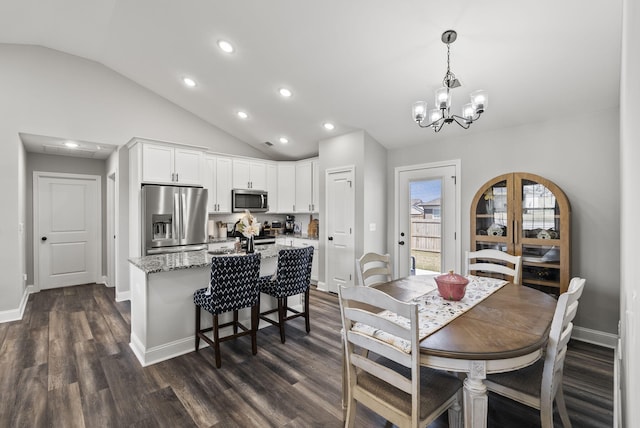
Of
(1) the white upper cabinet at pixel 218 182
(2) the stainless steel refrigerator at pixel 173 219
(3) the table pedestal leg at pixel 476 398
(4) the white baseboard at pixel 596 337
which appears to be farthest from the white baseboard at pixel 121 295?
(4) the white baseboard at pixel 596 337

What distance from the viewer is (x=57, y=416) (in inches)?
79.5

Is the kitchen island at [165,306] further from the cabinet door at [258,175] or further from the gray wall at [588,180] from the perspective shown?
the gray wall at [588,180]

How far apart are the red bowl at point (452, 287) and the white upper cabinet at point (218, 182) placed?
4.22 m

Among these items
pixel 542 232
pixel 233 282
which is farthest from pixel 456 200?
pixel 233 282

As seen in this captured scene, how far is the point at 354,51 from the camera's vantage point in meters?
3.01

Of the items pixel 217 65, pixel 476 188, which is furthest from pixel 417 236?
pixel 217 65

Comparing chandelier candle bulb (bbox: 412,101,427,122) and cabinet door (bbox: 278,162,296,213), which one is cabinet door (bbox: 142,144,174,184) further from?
chandelier candle bulb (bbox: 412,101,427,122)

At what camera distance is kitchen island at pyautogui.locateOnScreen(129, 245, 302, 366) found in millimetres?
2693

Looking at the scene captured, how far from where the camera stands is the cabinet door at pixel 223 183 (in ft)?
17.6

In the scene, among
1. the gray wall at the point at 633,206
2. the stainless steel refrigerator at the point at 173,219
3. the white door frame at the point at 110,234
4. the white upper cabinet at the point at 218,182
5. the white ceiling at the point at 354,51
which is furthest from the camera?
the white door frame at the point at 110,234

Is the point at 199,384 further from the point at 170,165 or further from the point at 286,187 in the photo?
the point at 286,187

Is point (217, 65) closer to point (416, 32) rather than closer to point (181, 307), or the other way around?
point (416, 32)

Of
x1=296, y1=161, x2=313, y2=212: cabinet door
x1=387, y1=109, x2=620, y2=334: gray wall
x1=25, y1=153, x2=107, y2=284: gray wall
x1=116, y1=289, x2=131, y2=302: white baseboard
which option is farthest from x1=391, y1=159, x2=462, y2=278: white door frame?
x1=25, y1=153, x2=107, y2=284: gray wall

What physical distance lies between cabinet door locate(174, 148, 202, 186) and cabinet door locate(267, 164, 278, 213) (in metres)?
1.49
